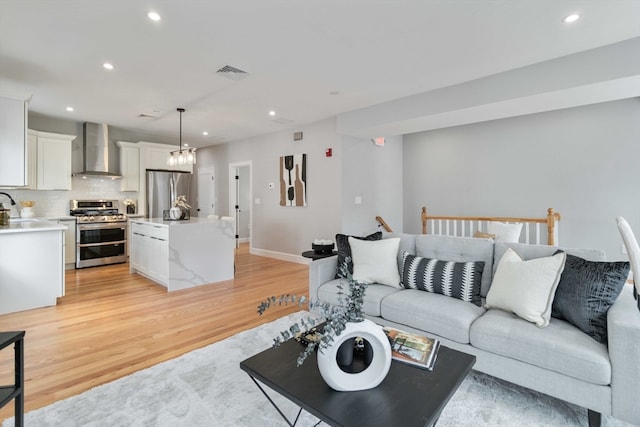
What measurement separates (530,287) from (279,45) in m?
2.79

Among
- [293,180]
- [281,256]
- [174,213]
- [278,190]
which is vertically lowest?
[281,256]

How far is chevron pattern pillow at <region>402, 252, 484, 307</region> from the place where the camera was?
7.57 feet

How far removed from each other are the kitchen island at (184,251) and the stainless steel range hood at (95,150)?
1864 mm

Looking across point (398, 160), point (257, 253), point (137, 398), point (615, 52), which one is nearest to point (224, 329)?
point (137, 398)

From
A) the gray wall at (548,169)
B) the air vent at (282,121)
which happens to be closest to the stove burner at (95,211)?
the air vent at (282,121)

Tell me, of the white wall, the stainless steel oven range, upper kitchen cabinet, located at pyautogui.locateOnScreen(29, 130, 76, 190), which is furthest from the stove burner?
the white wall

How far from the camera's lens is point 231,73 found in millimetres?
3520

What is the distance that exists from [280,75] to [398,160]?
3611 mm

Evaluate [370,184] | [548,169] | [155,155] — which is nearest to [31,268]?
[155,155]

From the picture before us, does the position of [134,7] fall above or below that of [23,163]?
above

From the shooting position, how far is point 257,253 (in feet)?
22.5

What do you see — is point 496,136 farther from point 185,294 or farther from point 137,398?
point 137,398

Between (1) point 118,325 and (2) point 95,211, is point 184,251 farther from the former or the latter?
(2) point 95,211

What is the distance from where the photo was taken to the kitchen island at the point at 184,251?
4.14 metres
